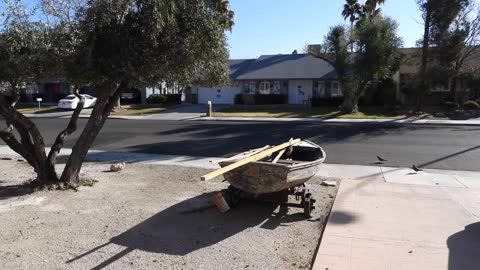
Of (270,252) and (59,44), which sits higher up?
(59,44)

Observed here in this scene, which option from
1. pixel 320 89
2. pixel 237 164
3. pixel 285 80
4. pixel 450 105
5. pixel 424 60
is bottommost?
pixel 450 105

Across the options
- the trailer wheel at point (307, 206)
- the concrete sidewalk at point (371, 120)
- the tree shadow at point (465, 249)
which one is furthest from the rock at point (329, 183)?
the concrete sidewalk at point (371, 120)

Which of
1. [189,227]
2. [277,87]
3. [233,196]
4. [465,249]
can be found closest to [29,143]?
[189,227]

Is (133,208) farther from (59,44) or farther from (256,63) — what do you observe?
(256,63)

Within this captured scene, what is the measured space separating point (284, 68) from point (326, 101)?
22.7 ft

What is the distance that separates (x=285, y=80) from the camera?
142 ft

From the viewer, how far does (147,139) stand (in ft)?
63.9

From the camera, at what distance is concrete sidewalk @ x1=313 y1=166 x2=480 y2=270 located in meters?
5.91

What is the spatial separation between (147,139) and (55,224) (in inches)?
480

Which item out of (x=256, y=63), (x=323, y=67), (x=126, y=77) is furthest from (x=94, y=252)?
(x=256, y=63)

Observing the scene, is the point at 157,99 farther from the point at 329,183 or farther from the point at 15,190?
the point at 329,183

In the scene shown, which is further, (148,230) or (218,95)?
(218,95)

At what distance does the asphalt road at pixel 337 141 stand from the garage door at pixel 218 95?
21029 millimetres

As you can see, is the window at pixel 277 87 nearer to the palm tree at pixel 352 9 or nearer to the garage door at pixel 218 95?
the garage door at pixel 218 95
